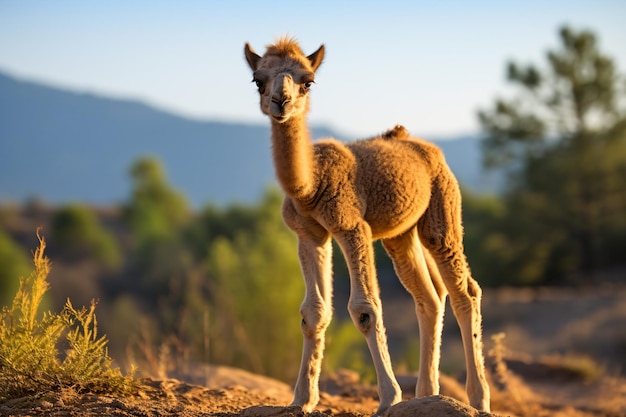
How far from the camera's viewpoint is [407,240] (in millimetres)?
8180

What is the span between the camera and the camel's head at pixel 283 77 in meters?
6.59

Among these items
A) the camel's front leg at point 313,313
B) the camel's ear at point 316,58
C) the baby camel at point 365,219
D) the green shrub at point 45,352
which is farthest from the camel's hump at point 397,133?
the green shrub at point 45,352

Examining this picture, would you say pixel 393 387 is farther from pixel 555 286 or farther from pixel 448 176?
pixel 555 286

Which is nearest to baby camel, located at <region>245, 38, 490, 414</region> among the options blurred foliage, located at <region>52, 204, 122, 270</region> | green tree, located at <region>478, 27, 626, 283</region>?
green tree, located at <region>478, 27, 626, 283</region>

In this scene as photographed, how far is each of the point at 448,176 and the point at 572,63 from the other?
1380 inches

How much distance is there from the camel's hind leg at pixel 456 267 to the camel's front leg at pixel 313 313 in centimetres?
125

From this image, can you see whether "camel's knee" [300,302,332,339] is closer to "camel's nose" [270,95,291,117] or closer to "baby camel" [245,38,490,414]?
"baby camel" [245,38,490,414]

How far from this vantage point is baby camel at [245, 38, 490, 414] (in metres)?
6.90

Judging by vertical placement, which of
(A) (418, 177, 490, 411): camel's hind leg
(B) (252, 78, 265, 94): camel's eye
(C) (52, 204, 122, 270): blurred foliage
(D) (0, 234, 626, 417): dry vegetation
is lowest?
(D) (0, 234, 626, 417): dry vegetation

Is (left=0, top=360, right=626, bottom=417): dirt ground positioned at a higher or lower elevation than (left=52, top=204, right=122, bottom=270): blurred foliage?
lower

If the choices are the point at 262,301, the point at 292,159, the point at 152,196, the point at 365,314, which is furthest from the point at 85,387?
the point at 152,196

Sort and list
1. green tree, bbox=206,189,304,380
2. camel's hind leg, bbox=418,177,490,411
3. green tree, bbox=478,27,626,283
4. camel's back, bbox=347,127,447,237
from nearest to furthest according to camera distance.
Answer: camel's back, bbox=347,127,447,237
camel's hind leg, bbox=418,177,490,411
green tree, bbox=206,189,304,380
green tree, bbox=478,27,626,283

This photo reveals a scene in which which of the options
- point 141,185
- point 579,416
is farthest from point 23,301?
point 141,185

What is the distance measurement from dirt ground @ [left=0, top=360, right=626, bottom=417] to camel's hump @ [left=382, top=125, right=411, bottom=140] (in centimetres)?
Answer: 283
